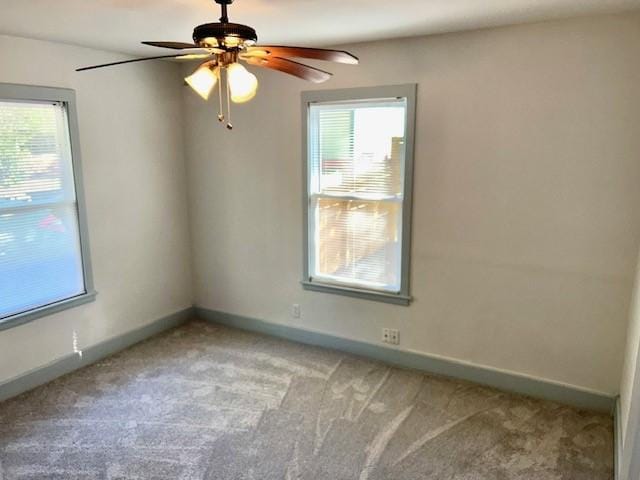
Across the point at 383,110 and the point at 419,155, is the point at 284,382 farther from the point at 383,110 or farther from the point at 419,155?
the point at 383,110

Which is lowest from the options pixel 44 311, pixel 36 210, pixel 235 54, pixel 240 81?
pixel 44 311

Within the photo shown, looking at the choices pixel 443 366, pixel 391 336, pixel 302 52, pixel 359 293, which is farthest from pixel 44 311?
pixel 443 366

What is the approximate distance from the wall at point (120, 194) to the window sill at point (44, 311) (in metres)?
0.05

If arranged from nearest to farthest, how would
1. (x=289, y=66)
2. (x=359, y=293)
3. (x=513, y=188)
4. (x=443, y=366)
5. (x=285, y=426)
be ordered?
1. (x=289, y=66)
2. (x=285, y=426)
3. (x=513, y=188)
4. (x=443, y=366)
5. (x=359, y=293)

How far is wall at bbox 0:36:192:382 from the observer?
3246mm

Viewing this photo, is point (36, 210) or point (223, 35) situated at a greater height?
point (223, 35)

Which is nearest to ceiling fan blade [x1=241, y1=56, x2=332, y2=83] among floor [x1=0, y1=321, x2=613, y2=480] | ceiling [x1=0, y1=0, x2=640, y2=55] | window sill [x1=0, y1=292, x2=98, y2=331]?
ceiling [x1=0, y1=0, x2=640, y2=55]

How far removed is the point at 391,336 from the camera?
11.9 feet

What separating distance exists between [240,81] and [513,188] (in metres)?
1.87

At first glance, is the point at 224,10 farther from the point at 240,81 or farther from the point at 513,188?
the point at 513,188

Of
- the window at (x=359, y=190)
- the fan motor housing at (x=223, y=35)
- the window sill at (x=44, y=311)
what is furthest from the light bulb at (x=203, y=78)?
the window sill at (x=44, y=311)

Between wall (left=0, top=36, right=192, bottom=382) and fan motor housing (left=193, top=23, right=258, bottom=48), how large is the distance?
1868 millimetres

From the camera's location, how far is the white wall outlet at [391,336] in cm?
361

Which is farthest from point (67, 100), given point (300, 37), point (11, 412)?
point (11, 412)
